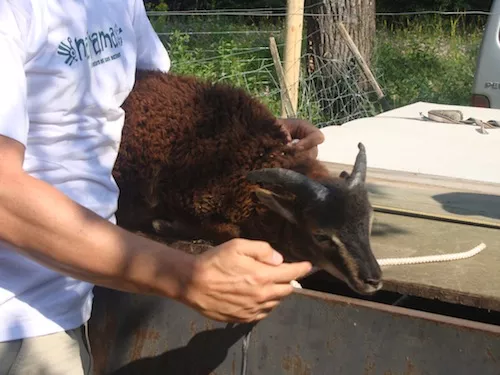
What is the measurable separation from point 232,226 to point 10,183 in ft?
6.95

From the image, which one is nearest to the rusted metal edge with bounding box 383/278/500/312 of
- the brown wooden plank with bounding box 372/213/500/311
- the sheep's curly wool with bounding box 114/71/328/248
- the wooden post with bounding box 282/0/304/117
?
the brown wooden plank with bounding box 372/213/500/311

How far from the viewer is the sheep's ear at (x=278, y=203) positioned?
11.5ft

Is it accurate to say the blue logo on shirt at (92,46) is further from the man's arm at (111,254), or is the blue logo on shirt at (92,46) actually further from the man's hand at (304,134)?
the man's hand at (304,134)

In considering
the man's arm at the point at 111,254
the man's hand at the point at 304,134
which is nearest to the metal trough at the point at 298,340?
the man's arm at the point at 111,254

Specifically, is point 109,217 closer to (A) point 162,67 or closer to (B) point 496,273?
(A) point 162,67

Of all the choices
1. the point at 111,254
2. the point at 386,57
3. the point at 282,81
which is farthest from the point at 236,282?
the point at 386,57

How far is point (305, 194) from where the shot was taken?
135 inches

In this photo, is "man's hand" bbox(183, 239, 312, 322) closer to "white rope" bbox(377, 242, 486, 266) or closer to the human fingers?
the human fingers

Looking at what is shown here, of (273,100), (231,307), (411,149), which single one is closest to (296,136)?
(411,149)

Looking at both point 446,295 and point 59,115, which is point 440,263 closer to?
point 446,295

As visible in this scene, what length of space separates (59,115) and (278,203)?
1.64 metres

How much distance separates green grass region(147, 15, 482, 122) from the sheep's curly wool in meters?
4.95

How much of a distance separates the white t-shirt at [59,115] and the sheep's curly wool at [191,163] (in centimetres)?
131

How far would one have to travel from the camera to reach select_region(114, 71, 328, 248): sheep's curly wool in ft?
11.9
